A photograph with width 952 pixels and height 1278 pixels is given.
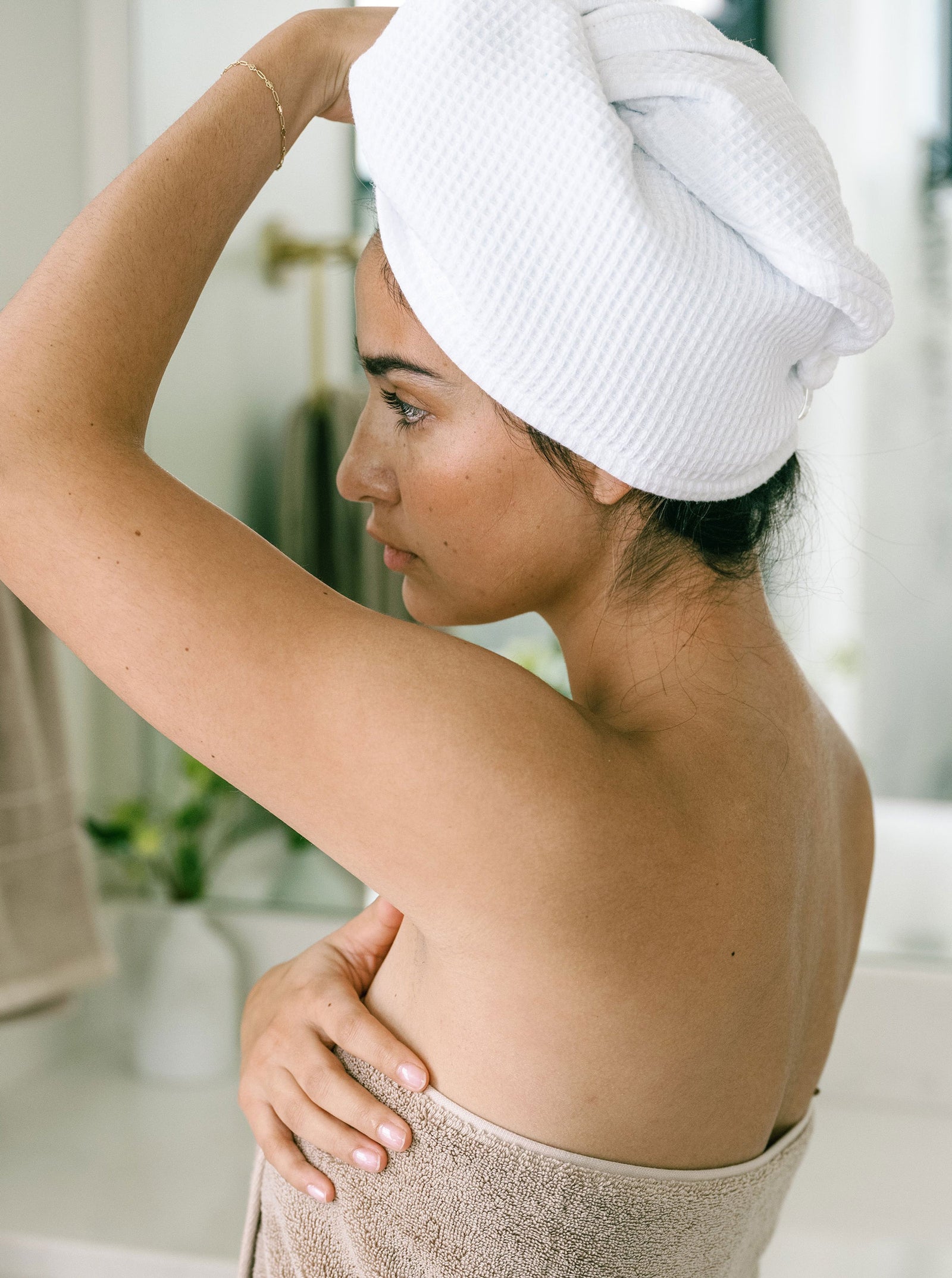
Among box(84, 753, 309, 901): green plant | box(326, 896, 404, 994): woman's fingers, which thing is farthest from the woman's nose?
box(84, 753, 309, 901): green plant

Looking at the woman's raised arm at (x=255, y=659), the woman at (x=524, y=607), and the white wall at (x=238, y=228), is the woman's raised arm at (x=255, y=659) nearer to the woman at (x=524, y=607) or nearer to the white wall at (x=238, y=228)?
the woman at (x=524, y=607)

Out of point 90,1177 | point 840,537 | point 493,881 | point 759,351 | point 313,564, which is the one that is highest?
point 759,351

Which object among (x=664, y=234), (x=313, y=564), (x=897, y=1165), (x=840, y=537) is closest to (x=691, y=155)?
(x=664, y=234)

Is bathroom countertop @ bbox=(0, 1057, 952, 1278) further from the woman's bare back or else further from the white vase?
the woman's bare back

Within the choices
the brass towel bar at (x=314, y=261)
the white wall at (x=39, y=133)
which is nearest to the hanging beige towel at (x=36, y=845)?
the white wall at (x=39, y=133)

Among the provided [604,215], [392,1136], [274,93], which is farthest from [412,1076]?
[274,93]

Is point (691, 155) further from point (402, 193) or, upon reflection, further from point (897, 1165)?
point (897, 1165)

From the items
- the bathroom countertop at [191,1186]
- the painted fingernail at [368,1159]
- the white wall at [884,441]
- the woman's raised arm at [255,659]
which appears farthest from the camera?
the white wall at [884,441]

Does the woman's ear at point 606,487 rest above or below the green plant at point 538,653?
above

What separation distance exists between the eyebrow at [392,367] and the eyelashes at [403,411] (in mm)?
11

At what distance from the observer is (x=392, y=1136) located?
0.49m

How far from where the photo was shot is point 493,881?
40 cm

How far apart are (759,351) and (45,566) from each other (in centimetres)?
31

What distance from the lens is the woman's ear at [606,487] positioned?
52 cm
